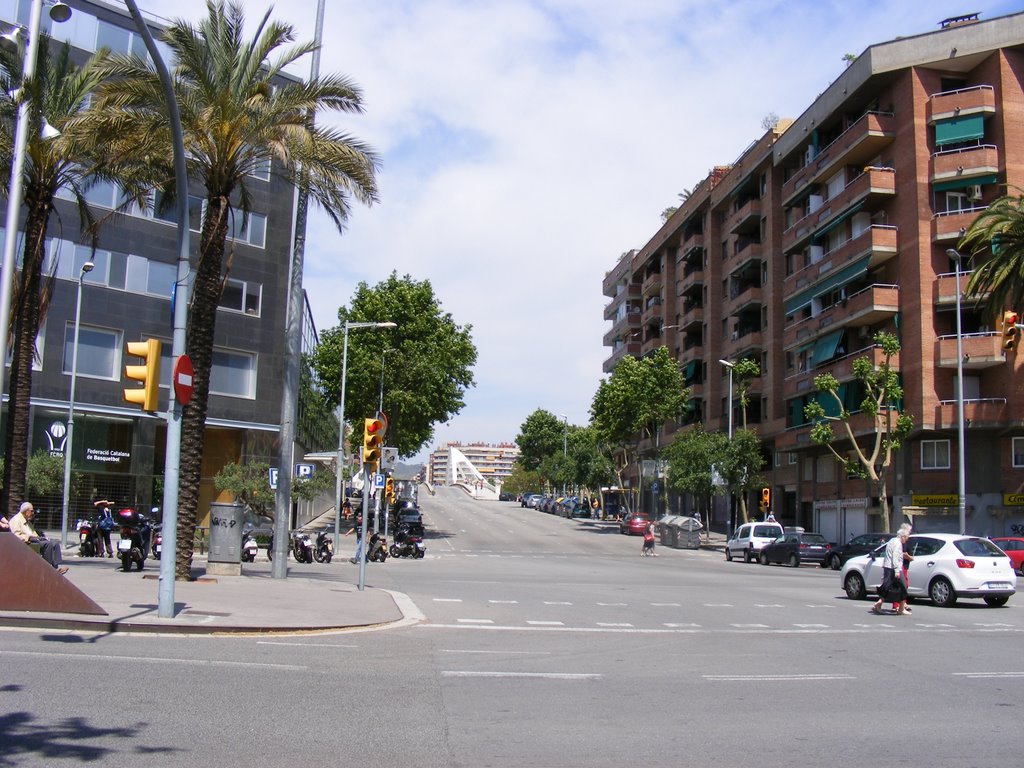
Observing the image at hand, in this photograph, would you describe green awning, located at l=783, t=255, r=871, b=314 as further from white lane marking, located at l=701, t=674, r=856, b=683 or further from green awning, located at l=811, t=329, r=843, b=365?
white lane marking, located at l=701, t=674, r=856, b=683

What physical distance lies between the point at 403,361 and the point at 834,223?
79.8 feet

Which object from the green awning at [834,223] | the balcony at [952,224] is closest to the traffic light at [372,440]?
the balcony at [952,224]

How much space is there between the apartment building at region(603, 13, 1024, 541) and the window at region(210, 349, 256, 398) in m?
28.6

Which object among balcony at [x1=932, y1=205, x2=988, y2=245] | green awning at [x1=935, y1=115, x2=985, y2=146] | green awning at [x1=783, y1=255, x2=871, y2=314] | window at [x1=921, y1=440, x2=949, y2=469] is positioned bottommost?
window at [x1=921, y1=440, x2=949, y2=469]

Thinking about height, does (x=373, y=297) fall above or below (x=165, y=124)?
above

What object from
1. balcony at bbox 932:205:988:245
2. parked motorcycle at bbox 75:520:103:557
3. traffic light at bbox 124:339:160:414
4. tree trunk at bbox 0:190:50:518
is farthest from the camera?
balcony at bbox 932:205:988:245

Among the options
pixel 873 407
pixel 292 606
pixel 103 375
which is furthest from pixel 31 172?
pixel 873 407

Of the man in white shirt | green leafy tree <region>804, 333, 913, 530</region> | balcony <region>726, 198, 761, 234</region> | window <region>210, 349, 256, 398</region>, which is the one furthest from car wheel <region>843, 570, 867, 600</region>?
balcony <region>726, 198, 761, 234</region>

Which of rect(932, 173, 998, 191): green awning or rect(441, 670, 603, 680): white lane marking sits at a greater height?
rect(932, 173, 998, 191): green awning

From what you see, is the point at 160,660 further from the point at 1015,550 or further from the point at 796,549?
the point at 796,549

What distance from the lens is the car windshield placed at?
785 inches

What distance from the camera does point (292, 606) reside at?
1620 cm

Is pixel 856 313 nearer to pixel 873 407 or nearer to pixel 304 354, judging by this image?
pixel 873 407

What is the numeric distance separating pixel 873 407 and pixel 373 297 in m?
29.0
